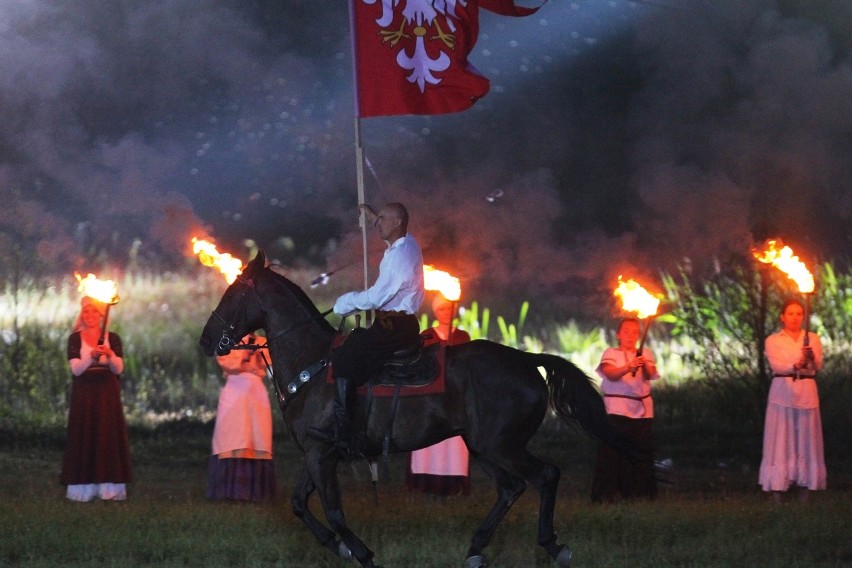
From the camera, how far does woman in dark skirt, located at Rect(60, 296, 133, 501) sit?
12.1m

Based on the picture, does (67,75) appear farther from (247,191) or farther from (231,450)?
(231,450)

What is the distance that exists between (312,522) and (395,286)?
1.46 meters

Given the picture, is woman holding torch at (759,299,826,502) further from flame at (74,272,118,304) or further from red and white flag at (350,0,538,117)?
flame at (74,272,118,304)

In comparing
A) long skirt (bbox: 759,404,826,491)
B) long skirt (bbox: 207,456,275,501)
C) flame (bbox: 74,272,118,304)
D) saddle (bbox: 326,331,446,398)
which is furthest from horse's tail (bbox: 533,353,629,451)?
flame (bbox: 74,272,118,304)

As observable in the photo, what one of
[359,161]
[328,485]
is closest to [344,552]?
[328,485]

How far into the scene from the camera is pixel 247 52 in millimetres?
16922

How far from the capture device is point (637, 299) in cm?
1116

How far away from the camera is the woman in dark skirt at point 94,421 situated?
12086 mm

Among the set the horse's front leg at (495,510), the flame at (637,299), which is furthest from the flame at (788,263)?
the horse's front leg at (495,510)

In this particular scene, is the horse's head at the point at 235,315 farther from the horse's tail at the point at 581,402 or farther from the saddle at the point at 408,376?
the horse's tail at the point at 581,402

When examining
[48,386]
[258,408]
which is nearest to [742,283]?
[258,408]

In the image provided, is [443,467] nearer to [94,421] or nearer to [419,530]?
[419,530]

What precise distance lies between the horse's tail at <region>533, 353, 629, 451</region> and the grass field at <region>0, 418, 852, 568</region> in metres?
0.76

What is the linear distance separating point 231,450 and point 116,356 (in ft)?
4.17
